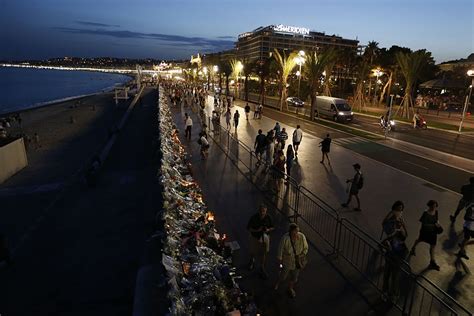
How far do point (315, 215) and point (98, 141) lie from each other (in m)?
26.5

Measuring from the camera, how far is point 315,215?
34.6 ft

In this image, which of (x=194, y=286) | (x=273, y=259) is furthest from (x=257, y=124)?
(x=194, y=286)

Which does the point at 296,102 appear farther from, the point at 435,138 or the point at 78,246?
the point at 78,246

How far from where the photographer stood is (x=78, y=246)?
1080cm

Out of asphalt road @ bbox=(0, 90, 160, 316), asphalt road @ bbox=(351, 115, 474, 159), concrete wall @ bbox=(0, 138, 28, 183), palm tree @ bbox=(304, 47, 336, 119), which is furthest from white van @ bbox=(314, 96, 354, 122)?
concrete wall @ bbox=(0, 138, 28, 183)

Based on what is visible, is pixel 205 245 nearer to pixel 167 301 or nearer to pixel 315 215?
pixel 167 301

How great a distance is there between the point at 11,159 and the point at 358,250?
71.3 ft

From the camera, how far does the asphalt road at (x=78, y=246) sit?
8094 millimetres

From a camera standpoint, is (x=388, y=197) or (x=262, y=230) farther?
(x=388, y=197)

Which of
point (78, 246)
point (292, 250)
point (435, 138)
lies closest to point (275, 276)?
point (292, 250)

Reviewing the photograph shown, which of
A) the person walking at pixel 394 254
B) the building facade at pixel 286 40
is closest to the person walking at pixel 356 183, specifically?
the person walking at pixel 394 254

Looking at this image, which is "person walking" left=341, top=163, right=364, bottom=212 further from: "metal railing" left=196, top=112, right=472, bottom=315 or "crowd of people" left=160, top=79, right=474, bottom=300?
"crowd of people" left=160, top=79, right=474, bottom=300

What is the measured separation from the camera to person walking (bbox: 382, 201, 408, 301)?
21.2ft

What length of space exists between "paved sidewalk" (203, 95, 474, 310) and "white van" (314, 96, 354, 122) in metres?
11.3
